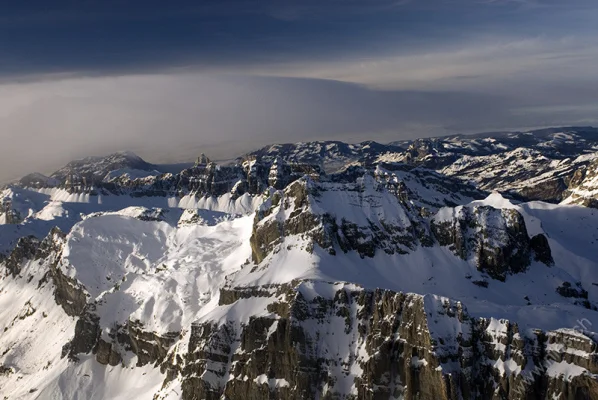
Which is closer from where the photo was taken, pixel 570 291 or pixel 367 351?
pixel 367 351

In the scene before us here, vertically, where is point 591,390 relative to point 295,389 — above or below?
above

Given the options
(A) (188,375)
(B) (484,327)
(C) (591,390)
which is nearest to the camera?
(C) (591,390)

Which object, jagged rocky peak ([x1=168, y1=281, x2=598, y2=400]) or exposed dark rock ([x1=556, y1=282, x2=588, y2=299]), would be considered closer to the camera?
jagged rocky peak ([x1=168, y1=281, x2=598, y2=400])

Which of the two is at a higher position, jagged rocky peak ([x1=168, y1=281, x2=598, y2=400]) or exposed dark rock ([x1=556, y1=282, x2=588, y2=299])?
jagged rocky peak ([x1=168, y1=281, x2=598, y2=400])

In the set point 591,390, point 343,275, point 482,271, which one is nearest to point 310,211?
point 343,275

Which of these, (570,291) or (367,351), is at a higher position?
(367,351)

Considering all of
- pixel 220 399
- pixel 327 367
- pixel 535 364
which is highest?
pixel 535 364

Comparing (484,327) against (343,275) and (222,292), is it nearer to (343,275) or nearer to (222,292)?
(343,275)

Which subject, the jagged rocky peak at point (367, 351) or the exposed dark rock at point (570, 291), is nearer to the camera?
the jagged rocky peak at point (367, 351)

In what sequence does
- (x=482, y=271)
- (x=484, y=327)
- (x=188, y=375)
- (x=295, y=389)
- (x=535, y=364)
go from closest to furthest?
(x=535, y=364)
(x=484, y=327)
(x=295, y=389)
(x=188, y=375)
(x=482, y=271)

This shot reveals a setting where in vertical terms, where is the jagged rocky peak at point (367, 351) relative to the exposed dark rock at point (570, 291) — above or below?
above

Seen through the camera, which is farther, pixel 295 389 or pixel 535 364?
pixel 295 389
